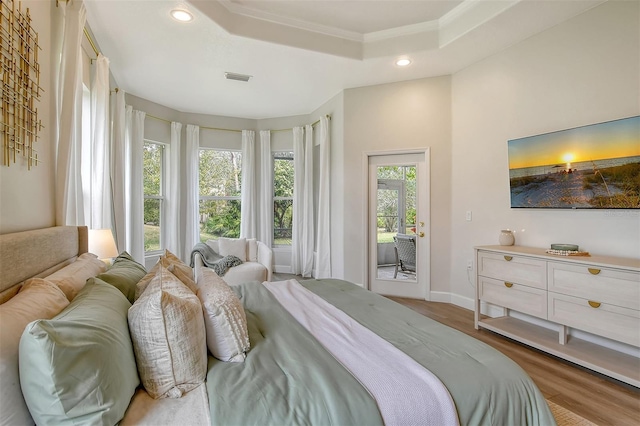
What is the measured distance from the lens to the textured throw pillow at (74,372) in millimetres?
823

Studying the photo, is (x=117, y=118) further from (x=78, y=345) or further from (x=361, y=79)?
(x=78, y=345)

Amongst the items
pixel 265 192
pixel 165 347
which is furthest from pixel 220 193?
pixel 165 347

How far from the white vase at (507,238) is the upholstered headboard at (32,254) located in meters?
3.63

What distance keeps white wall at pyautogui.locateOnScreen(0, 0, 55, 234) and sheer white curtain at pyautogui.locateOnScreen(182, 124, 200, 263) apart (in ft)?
11.9

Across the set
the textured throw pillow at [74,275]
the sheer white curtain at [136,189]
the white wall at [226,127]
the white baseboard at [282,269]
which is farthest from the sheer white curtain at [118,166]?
the white baseboard at [282,269]

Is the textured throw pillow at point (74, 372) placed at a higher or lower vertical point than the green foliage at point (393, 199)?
lower

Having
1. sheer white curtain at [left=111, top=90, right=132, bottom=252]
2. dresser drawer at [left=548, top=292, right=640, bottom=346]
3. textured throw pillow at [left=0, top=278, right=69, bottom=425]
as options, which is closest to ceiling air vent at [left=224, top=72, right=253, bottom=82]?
sheer white curtain at [left=111, top=90, right=132, bottom=252]

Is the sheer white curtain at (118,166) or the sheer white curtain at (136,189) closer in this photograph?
the sheer white curtain at (118,166)

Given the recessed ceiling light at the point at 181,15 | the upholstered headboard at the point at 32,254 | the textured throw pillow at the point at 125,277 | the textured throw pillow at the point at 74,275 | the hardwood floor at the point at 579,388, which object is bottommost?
the hardwood floor at the point at 579,388

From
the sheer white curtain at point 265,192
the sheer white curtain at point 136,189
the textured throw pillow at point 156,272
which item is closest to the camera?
the textured throw pillow at point 156,272

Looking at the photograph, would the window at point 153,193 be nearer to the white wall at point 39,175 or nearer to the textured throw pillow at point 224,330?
the white wall at point 39,175

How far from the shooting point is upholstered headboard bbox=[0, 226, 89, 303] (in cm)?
116

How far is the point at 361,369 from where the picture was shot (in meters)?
1.23

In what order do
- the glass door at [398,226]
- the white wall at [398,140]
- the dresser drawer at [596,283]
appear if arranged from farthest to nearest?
the glass door at [398,226] → the white wall at [398,140] → the dresser drawer at [596,283]
